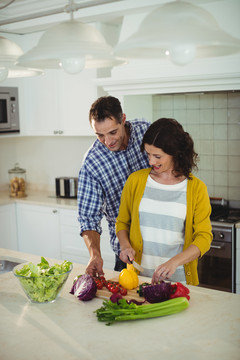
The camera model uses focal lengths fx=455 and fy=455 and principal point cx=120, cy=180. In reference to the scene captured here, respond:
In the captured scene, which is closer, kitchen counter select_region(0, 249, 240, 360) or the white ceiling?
kitchen counter select_region(0, 249, 240, 360)

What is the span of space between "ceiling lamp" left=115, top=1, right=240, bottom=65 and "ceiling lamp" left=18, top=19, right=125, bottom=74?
0.11m

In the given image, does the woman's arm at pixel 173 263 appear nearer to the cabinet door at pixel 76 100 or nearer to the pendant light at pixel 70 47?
the pendant light at pixel 70 47

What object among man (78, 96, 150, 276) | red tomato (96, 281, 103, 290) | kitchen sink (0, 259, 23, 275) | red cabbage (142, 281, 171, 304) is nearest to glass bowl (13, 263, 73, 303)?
red tomato (96, 281, 103, 290)

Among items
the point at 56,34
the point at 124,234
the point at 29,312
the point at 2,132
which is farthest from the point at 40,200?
the point at 56,34

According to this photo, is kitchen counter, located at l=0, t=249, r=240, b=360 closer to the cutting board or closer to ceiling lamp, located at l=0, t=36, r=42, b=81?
the cutting board

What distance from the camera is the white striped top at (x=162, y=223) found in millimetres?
2225

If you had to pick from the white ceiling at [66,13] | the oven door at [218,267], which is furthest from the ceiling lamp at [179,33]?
the oven door at [218,267]

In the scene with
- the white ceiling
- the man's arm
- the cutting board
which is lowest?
the cutting board

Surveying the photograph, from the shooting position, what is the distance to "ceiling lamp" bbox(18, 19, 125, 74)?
145 cm

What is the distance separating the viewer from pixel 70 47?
1450mm

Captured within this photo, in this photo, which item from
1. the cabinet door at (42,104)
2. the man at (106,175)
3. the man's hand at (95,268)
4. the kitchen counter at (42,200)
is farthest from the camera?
the cabinet door at (42,104)

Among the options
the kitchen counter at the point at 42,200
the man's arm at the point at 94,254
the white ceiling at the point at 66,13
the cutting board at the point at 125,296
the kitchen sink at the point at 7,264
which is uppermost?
the white ceiling at the point at 66,13

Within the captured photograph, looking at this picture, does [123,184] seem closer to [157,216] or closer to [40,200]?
[157,216]

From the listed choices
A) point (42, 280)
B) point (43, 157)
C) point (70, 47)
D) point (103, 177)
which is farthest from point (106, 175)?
point (43, 157)
